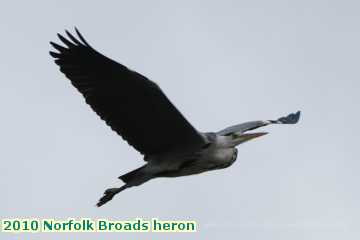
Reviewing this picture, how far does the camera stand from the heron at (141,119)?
12.2m

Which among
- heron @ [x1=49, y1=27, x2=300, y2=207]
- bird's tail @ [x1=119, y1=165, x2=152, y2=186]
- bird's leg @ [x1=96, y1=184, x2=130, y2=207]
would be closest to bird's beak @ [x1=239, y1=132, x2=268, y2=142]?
heron @ [x1=49, y1=27, x2=300, y2=207]

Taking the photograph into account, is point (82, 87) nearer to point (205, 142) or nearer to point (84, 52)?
point (84, 52)

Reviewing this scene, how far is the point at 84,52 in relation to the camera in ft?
40.5

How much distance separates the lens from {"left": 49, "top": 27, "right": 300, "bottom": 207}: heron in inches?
481

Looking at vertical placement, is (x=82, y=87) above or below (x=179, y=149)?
above

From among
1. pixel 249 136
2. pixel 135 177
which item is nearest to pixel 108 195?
pixel 135 177

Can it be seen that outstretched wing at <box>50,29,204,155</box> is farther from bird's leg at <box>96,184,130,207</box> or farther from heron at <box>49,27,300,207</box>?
bird's leg at <box>96,184,130,207</box>

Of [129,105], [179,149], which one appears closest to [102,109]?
[129,105]

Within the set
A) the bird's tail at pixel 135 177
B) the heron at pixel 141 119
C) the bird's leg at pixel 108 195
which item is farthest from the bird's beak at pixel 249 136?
the bird's leg at pixel 108 195

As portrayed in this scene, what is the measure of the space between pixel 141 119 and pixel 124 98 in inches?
15.7

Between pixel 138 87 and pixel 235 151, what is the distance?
189cm

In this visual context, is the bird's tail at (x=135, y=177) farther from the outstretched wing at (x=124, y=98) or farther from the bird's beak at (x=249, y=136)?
the bird's beak at (x=249, y=136)

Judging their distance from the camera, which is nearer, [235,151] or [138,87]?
[138,87]

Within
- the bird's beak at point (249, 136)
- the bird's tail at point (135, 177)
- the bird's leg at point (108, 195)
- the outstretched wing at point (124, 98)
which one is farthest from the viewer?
the bird's beak at point (249, 136)
